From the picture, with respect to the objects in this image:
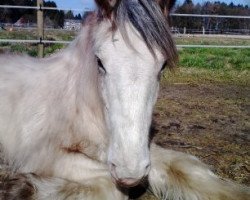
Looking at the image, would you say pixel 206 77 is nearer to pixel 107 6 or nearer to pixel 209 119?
pixel 209 119

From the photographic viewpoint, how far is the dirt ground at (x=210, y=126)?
3.27 metres

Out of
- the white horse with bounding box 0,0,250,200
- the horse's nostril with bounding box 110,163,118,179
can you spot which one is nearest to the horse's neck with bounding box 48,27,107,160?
the white horse with bounding box 0,0,250,200

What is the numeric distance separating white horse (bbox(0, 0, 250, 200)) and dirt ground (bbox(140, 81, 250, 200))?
0.33m

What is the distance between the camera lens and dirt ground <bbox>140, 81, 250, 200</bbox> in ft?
10.7

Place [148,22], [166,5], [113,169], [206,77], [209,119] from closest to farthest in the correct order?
[113,169] → [148,22] → [166,5] → [209,119] → [206,77]

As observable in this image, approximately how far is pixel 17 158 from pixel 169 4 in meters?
1.49

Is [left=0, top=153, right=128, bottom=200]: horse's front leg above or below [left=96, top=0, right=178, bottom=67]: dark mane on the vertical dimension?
below

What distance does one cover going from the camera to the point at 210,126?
4352 mm

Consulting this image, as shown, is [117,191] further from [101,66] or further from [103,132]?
[101,66]

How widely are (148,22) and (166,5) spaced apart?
0.31m

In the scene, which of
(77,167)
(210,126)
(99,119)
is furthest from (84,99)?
(210,126)

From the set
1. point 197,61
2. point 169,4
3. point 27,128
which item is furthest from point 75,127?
point 197,61

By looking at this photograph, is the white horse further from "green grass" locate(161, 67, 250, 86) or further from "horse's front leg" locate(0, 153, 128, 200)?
"green grass" locate(161, 67, 250, 86)

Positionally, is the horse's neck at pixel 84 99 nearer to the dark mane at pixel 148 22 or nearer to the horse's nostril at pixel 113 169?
the dark mane at pixel 148 22
